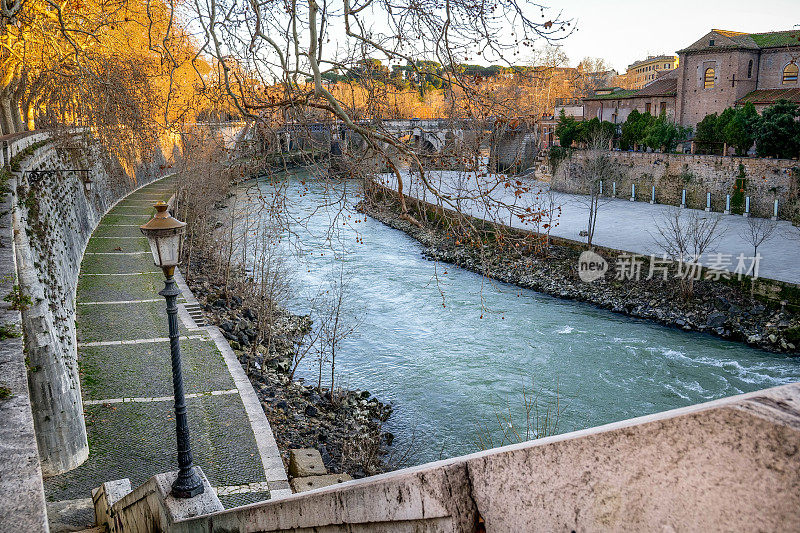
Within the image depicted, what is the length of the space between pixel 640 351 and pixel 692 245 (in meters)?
7.98

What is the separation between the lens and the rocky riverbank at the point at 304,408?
35.0ft

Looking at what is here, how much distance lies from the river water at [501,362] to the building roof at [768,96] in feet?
60.3

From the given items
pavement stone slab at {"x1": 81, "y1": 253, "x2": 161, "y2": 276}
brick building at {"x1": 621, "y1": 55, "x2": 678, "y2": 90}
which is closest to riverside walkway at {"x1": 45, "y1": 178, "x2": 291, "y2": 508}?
pavement stone slab at {"x1": 81, "y1": 253, "x2": 161, "y2": 276}

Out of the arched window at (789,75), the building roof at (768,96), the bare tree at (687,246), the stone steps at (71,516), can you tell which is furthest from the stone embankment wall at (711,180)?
the stone steps at (71,516)

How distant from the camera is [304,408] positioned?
40.5ft

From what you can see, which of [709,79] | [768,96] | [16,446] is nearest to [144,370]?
[16,446]

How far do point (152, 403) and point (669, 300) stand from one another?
589 inches

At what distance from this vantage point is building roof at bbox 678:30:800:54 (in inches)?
1302

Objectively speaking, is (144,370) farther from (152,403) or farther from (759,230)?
(759,230)

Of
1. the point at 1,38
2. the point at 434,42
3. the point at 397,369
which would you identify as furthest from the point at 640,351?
the point at 1,38

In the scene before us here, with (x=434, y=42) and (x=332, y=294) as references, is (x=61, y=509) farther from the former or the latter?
(x=332, y=294)

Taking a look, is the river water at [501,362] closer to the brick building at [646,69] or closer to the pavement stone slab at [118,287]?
the pavement stone slab at [118,287]

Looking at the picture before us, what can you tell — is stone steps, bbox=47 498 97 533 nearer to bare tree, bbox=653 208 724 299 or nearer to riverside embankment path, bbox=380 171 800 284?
riverside embankment path, bbox=380 171 800 284

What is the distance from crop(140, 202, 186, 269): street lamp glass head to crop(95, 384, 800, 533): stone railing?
183 inches
